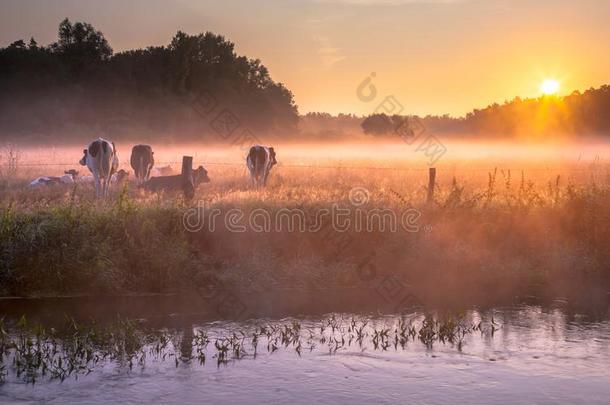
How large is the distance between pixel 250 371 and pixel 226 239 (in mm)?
5166

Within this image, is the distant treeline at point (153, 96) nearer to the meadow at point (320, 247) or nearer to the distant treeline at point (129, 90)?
the distant treeline at point (129, 90)

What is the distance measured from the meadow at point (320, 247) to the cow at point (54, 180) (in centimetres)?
287

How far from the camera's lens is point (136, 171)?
22.7 metres

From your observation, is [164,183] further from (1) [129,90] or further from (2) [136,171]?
(1) [129,90]

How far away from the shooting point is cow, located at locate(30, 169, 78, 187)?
62.8 ft

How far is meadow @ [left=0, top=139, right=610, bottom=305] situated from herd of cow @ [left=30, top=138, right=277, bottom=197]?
290 cm

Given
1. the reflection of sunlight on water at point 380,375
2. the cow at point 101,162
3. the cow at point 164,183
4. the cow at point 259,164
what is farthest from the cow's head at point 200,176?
the reflection of sunlight on water at point 380,375

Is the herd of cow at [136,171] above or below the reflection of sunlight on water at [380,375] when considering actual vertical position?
above

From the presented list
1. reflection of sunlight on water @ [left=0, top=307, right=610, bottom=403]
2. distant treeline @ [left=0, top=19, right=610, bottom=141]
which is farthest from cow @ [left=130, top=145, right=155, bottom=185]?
distant treeline @ [left=0, top=19, right=610, bottom=141]

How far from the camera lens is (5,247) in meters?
11.3

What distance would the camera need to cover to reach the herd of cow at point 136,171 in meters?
19.0

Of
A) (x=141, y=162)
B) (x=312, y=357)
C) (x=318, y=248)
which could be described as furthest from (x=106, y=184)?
(x=312, y=357)

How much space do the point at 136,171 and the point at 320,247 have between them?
36.6ft

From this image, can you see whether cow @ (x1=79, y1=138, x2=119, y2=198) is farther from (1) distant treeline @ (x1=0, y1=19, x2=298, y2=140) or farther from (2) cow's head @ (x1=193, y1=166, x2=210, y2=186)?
(1) distant treeline @ (x1=0, y1=19, x2=298, y2=140)
